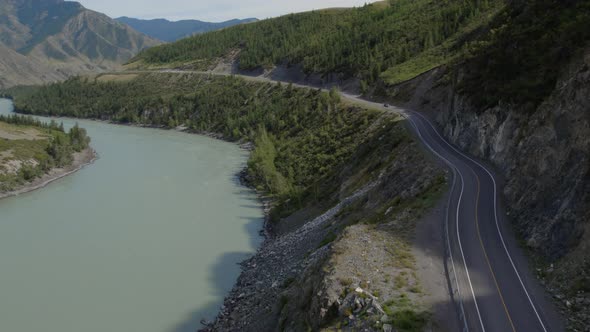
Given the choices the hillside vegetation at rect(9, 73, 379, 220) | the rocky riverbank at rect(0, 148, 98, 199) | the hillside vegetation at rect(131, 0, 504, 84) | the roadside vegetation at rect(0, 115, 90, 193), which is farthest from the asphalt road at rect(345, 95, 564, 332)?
the roadside vegetation at rect(0, 115, 90, 193)

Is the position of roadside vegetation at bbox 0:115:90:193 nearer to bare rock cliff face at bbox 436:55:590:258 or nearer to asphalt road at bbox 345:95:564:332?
asphalt road at bbox 345:95:564:332

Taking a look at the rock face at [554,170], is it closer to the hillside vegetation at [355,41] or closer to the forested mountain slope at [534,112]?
the forested mountain slope at [534,112]

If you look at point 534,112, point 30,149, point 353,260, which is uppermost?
point 534,112

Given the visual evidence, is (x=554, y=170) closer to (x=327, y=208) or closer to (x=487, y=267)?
(x=487, y=267)

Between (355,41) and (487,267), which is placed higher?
(355,41)

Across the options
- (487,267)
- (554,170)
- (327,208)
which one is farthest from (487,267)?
(327,208)

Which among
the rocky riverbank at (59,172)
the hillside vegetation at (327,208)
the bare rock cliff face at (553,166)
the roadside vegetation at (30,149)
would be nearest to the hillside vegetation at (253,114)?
the hillside vegetation at (327,208)
